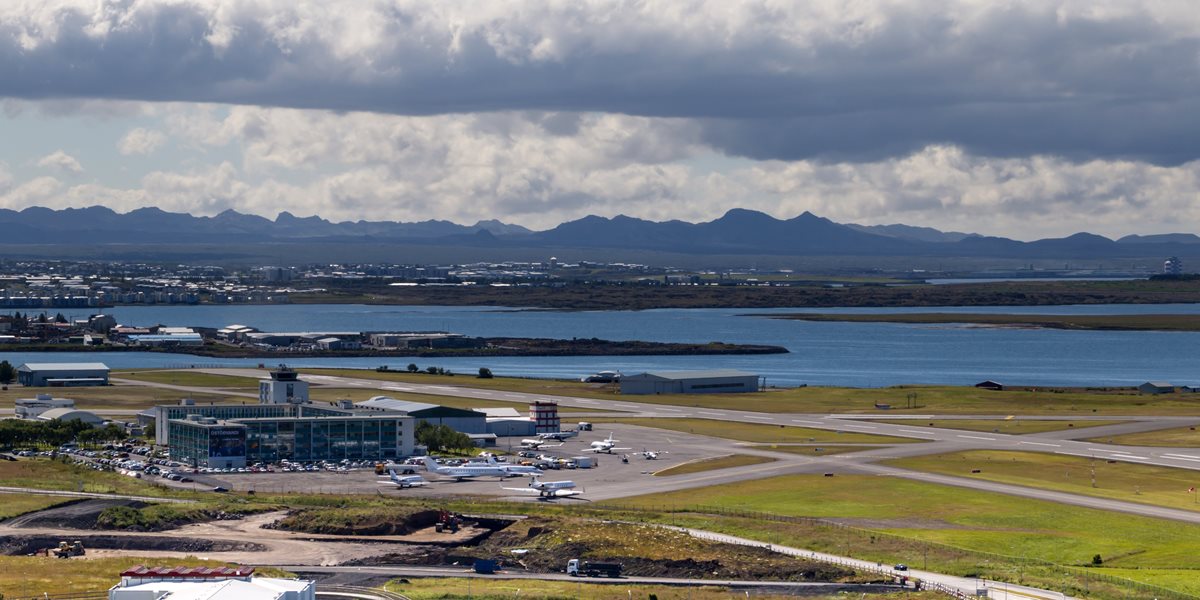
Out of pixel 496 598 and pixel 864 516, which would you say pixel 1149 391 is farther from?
pixel 496 598

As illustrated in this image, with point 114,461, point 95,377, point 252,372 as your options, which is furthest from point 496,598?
point 252,372

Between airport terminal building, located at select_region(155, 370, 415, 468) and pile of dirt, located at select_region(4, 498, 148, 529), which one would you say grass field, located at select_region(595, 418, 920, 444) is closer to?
airport terminal building, located at select_region(155, 370, 415, 468)

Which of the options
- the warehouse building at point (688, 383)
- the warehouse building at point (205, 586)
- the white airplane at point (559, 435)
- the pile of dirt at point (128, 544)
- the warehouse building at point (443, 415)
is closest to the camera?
the warehouse building at point (205, 586)

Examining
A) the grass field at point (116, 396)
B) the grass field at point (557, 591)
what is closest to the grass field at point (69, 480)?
the grass field at point (557, 591)

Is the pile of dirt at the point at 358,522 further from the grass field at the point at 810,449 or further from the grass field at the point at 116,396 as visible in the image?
the grass field at the point at 116,396

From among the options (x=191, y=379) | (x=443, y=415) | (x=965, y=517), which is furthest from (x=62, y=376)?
(x=965, y=517)

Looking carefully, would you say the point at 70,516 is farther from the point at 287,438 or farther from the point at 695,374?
the point at 695,374
